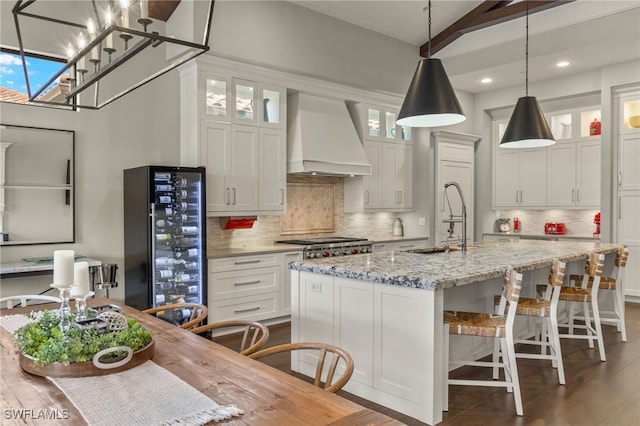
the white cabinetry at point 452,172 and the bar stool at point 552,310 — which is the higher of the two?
the white cabinetry at point 452,172

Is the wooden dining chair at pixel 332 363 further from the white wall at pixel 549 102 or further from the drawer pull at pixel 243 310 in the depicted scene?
the white wall at pixel 549 102

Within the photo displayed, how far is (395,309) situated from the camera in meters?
2.96

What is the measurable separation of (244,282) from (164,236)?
3.36ft

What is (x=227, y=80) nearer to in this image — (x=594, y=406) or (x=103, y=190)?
(x=103, y=190)

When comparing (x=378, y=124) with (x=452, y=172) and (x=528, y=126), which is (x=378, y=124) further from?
→ (x=528, y=126)

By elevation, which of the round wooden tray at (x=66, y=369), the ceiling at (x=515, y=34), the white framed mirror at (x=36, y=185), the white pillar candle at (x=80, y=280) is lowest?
the round wooden tray at (x=66, y=369)

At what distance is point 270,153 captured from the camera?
557cm

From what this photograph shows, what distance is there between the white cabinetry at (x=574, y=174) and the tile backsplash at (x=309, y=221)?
252 centimetres

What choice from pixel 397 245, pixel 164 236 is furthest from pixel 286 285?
pixel 397 245

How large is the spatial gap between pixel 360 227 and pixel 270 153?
223 centimetres

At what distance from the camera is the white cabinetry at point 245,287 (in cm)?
488

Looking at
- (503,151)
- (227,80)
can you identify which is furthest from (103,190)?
(503,151)

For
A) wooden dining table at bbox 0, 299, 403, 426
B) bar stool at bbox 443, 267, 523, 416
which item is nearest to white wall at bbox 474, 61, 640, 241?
bar stool at bbox 443, 267, 523, 416

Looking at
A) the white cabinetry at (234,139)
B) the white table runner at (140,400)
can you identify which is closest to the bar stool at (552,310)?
the white table runner at (140,400)
